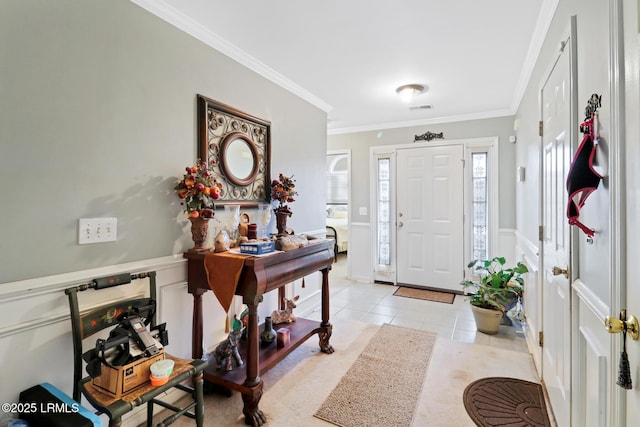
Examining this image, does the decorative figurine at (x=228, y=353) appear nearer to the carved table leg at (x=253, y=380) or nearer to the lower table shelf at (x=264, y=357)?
the lower table shelf at (x=264, y=357)

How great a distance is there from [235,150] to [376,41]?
1.29 metres

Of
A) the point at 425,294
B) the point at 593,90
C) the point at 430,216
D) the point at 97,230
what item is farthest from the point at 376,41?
the point at 425,294

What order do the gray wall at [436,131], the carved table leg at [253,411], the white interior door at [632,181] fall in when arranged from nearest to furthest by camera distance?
the white interior door at [632,181] → the carved table leg at [253,411] → the gray wall at [436,131]

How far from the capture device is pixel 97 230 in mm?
1592

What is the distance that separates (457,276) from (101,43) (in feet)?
14.3

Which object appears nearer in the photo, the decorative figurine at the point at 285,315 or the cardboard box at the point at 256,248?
the cardboard box at the point at 256,248

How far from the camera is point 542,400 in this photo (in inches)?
78.5

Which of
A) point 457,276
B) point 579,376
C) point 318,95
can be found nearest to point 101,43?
point 318,95

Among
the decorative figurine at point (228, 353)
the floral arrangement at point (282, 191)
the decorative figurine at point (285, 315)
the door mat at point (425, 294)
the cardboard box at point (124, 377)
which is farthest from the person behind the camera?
the door mat at point (425, 294)

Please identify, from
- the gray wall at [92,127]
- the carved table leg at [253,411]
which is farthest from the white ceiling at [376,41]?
the carved table leg at [253,411]

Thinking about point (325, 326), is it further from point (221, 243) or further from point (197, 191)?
point (197, 191)

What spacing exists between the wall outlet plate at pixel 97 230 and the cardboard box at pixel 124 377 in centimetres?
62

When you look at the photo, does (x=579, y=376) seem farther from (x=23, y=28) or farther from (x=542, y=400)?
(x=23, y=28)

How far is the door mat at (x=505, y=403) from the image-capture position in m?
1.82
